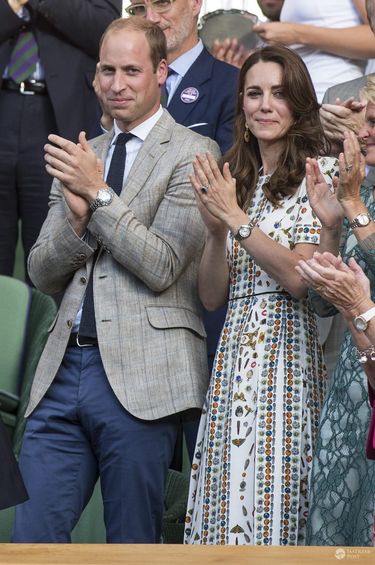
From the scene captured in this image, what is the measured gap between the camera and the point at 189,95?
16.1 ft

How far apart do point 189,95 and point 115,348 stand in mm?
1369

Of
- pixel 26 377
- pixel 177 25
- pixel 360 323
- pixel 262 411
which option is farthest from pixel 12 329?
pixel 360 323

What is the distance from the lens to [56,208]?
4.13 m

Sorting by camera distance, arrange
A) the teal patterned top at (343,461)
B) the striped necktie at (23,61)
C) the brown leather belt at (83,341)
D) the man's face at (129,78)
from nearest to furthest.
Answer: the teal patterned top at (343,461) < the brown leather belt at (83,341) < the man's face at (129,78) < the striped necktie at (23,61)

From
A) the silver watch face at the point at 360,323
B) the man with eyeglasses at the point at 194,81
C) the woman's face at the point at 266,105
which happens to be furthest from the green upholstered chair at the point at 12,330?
the silver watch face at the point at 360,323

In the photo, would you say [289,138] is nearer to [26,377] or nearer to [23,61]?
[26,377]

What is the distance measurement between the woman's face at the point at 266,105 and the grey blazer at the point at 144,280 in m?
0.19

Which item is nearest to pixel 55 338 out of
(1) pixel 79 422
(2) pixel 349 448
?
(1) pixel 79 422

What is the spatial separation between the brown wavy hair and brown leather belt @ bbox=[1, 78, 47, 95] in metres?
1.43

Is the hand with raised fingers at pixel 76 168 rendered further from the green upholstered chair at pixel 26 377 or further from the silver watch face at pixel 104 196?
the green upholstered chair at pixel 26 377

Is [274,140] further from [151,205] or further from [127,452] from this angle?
[127,452]

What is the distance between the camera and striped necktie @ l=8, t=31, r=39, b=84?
5.42 metres

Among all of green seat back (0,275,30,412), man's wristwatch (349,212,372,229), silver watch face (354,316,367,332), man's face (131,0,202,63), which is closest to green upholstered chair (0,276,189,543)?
green seat back (0,275,30,412)

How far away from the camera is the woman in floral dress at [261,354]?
147 inches
